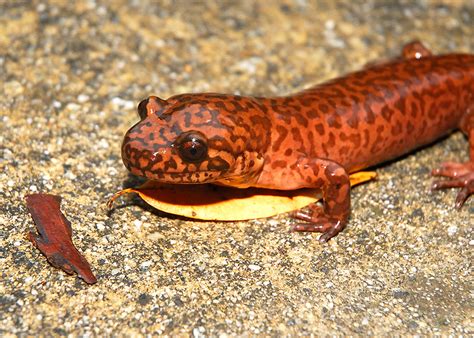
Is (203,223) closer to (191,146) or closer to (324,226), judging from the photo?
(191,146)

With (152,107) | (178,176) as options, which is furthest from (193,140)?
(152,107)

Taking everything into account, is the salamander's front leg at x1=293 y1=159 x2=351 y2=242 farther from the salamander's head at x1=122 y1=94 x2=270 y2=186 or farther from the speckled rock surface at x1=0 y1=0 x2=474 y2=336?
the salamander's head at x1=122 y1=94 x2=270 y2=186

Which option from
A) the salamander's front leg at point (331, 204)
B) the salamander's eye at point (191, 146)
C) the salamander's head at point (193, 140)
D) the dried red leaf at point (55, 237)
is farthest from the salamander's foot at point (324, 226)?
the dried red leaf at point (55, 237)

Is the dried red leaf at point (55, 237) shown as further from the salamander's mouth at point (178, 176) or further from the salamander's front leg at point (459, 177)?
the salamander's front leg at point (459, 177)

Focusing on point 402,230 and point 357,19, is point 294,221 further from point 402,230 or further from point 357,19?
point 357,19

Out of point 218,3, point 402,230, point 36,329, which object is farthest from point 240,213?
point 218,3

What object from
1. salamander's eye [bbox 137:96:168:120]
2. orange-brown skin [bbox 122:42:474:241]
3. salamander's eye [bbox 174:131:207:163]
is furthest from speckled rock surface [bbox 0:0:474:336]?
salamander's eye [bbox 137:96:168:120]
